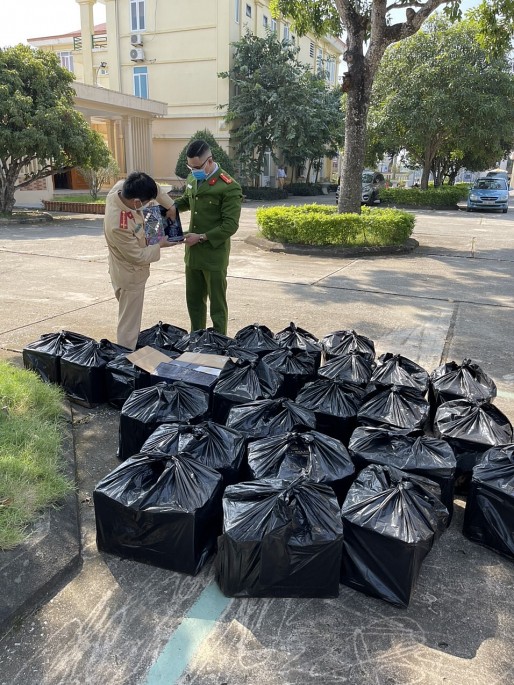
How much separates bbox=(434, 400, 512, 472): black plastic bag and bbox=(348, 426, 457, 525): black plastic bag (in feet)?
0.68

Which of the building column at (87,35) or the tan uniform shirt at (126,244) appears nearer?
the tan uniform shirt at (126,244)

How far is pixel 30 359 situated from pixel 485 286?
22.9 ft

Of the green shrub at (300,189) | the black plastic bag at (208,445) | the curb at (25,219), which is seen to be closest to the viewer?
the black plastic bag at (208,445)

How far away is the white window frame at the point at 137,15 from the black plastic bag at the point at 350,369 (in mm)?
31522

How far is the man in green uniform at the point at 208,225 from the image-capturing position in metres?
4.61

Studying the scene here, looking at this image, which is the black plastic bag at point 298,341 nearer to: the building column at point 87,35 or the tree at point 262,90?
the tree at point 262,90

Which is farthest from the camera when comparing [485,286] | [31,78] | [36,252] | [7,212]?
[7,212]

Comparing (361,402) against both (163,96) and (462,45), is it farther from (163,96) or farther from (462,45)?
(163,96)

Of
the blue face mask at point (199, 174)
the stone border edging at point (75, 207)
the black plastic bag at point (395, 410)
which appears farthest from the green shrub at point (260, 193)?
the black plastic bag at point (395, 410)

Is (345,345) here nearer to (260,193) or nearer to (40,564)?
(40,564)

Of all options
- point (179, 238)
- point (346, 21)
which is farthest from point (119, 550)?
point (346, 21)

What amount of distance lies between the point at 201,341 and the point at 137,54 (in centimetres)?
3041

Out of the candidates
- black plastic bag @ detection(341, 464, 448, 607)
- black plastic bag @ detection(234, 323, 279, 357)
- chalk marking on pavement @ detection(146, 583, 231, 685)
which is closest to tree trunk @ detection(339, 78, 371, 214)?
black plastic bag @ detection(234, 323, 279, 357)

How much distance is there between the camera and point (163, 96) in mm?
30094
